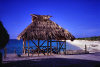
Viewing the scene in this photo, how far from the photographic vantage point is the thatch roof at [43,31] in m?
12.3

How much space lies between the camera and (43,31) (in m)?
13.0

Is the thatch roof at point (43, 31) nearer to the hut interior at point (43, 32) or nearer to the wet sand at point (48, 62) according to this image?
the hut interior at point (43, 32)

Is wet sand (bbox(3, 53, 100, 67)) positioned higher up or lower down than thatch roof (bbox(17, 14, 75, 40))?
lower down

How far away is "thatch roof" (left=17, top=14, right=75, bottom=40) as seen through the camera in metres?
12.3

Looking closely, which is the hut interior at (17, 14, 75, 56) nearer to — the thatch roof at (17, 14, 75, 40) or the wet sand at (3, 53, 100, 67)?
the thatch roof at (17, 14, 75, 40)

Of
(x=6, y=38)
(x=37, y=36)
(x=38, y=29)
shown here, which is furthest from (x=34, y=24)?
(x=6, y=38)

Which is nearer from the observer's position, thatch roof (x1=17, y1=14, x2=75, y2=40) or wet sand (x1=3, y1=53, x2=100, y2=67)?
wet sand (x1=3, y1=53, x2=100, y2=67)

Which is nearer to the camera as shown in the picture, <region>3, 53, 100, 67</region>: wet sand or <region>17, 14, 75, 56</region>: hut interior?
<region>3, 53, 100, 67</region>: wet sand

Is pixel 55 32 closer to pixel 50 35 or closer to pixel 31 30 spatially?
pixel 50 35

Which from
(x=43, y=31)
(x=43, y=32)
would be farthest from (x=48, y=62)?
(x=43, y=31)

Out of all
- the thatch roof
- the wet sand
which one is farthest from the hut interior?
the wet sand

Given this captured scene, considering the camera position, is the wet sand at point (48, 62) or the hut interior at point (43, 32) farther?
the hut interior at point (43, 32)

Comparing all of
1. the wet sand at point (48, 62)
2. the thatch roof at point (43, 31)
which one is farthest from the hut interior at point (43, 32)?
the wet sand at point (48, 62)

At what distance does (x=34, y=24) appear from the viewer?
13633mm
